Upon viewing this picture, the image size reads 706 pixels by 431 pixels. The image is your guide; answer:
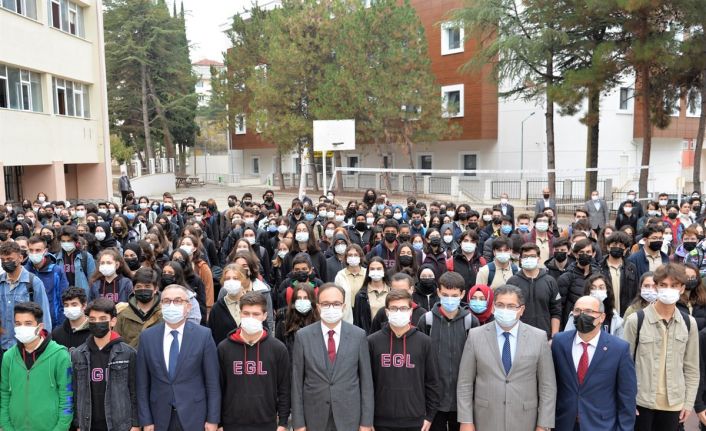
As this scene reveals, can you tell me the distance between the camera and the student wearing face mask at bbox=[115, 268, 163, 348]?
18.2ft

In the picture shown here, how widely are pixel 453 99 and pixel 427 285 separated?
2857 cm

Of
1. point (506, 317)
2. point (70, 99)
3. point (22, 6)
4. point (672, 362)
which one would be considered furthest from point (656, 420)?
point (70, 99)

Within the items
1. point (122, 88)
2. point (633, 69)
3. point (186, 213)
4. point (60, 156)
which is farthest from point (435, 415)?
point (122, 88)

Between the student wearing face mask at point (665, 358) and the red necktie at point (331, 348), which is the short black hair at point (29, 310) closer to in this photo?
the red necktie at point (331, 348)

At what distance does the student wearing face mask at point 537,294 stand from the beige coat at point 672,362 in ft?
5.42

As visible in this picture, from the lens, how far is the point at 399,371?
4.65 metres

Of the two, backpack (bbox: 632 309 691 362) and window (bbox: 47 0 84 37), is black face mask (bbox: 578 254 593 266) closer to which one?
backpack (bbox: 632 309 691 362)

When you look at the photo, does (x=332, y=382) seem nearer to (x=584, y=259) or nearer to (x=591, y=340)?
(x=591, y=340)

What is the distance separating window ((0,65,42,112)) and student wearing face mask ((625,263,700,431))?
Answer: 73.1 ft

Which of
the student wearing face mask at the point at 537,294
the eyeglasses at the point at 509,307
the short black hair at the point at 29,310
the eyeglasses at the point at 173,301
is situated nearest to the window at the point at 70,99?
the short black hair at the point at 29,310

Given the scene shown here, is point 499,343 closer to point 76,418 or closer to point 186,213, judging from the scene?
point 76,418

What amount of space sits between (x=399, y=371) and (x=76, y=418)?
2519 millimetres

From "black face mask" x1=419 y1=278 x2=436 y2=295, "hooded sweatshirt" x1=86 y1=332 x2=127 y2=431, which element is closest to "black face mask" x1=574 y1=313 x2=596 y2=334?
"black face mask" x1=419 y1=278 x2=436 y2=295

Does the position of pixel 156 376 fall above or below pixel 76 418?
above
